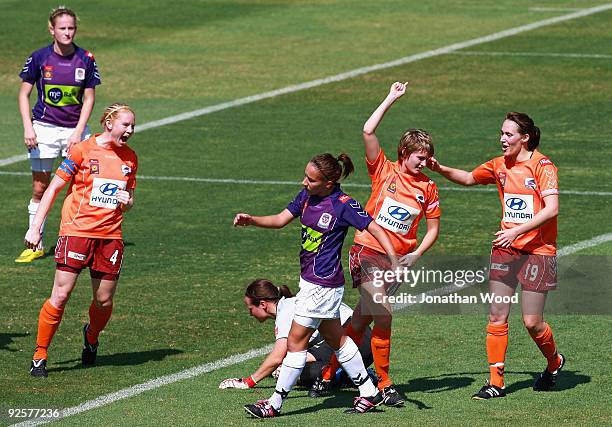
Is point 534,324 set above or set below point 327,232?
below

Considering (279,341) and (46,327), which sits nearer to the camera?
(279,341)

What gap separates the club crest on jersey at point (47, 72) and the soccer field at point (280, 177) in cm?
201

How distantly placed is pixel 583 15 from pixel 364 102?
1148 centimetres

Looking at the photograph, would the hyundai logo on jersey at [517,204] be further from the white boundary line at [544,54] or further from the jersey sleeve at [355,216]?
the white boundary line at [544,54]

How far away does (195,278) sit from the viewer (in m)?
15.6

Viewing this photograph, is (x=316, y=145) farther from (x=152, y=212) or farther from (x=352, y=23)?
(x=352, y=23)

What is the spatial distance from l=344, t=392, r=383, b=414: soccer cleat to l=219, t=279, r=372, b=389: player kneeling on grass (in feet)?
2.41

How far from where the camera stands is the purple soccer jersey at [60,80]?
54.5ft

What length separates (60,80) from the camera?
16.7 metres

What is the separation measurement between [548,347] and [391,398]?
1.37 m

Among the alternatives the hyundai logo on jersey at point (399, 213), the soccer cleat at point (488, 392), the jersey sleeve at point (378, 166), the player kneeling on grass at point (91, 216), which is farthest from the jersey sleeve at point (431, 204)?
the player kneeling on grass at point (91, 216)

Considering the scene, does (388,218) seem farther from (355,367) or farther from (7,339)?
(7,339)

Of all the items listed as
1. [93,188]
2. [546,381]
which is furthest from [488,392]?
[93,188]

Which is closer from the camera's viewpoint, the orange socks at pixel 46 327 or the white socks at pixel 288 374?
the white socks at pixel 288 374
